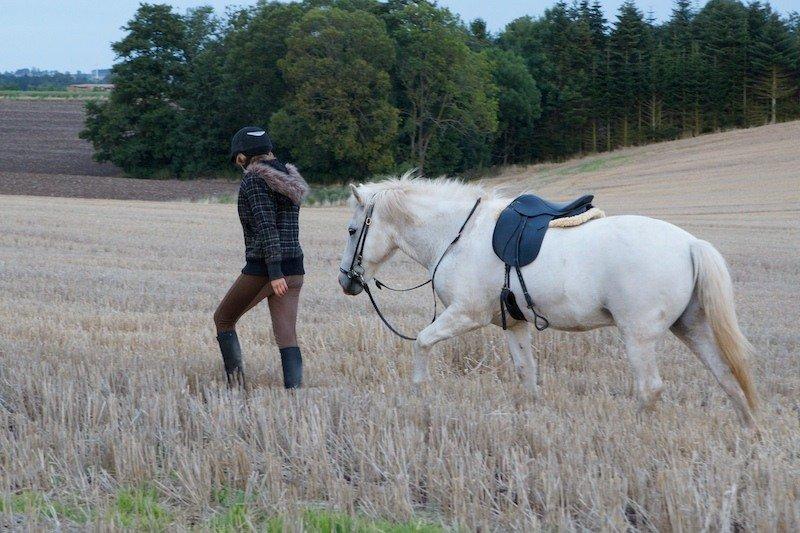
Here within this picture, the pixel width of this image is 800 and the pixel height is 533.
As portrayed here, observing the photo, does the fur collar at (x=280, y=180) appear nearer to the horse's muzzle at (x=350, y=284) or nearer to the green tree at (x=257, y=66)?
the horse's muzzle at (x=350, y=284)

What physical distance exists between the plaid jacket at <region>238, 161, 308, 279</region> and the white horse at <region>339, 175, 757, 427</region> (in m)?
0.88

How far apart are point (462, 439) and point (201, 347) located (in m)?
3.86

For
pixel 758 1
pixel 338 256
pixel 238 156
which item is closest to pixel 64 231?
pixel 338 256

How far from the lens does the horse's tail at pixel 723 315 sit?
5.89m

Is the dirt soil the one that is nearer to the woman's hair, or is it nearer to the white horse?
the woman's hair

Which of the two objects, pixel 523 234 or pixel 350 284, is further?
pixel 350 284

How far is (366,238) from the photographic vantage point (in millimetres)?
7316

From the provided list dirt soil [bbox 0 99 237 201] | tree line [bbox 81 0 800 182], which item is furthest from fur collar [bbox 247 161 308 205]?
tree line [bbox 81 0 800 182]

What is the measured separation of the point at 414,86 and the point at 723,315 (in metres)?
48.7

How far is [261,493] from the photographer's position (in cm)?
429

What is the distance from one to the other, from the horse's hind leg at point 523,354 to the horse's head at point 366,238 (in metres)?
1.19

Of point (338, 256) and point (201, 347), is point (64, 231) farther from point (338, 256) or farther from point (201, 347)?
point (201, 347)

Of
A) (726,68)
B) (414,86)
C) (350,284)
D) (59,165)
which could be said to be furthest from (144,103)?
(350,284)

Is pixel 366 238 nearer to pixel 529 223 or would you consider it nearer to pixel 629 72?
pixel 529 223
